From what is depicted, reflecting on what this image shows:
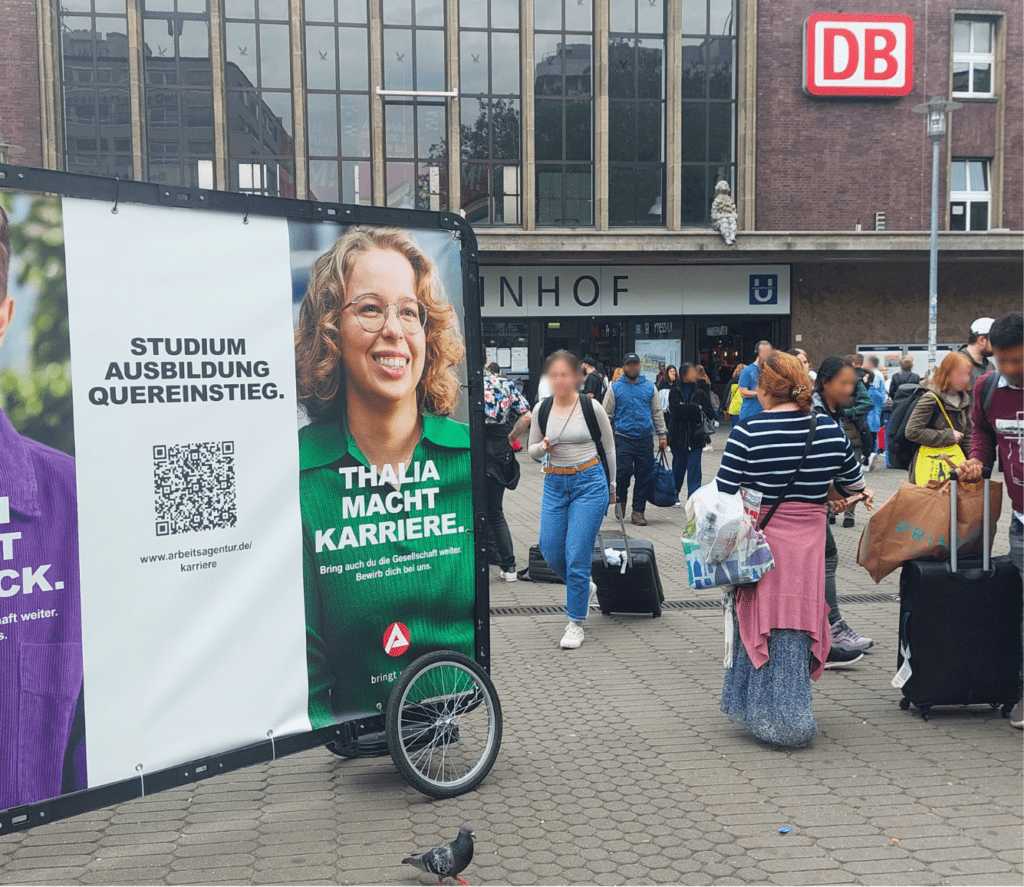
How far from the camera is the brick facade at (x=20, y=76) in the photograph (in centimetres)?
2630

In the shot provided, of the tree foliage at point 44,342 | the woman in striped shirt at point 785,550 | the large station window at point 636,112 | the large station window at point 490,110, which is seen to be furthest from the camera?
the large station window at point 636,112

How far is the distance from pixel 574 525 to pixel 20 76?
24981mm

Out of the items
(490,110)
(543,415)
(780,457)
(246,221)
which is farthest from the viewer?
(490,110)

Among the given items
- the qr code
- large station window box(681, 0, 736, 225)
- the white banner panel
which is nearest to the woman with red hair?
the white banner panel

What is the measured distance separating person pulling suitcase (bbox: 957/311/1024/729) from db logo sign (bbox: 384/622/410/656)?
292 cm

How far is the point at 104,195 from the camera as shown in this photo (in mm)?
3451

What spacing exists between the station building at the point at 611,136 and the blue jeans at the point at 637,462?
644 inches

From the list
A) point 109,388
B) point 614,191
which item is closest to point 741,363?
point 614,191

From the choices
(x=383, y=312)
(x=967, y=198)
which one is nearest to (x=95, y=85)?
(x=967, y=198)

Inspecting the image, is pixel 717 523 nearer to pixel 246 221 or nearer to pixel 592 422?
pixel 592 422

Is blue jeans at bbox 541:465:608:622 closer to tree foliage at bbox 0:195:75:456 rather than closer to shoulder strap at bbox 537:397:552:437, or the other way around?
shoulder strap at bbox 537:397:552:437

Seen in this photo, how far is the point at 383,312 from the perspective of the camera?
Result: 14.3 feet

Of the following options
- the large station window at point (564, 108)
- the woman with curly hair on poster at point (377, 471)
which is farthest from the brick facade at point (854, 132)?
the woman with curly hair on poster at point (377, 471)

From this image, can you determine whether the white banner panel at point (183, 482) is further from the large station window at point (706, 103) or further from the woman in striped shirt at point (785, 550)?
the large station window at point (706, 103)
